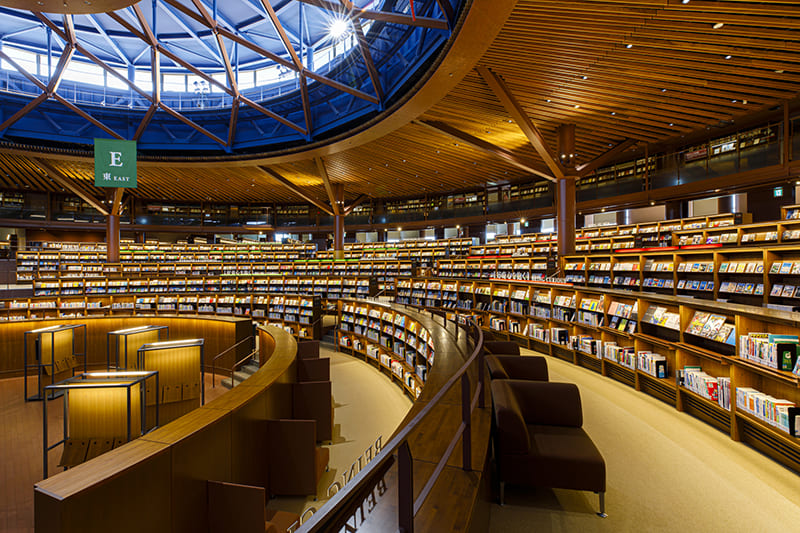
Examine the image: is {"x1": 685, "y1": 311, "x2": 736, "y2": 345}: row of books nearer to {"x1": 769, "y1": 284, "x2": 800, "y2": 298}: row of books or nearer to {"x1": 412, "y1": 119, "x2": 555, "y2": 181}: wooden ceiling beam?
{"x1": 769, "y1": 284, "x2": 800, "y2": 298}: row of books

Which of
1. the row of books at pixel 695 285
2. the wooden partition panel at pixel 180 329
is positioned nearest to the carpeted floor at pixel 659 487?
the row of books at pixel 695 285

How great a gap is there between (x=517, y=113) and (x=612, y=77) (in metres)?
2.03

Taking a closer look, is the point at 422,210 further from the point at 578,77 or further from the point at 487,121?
the point at 578,77

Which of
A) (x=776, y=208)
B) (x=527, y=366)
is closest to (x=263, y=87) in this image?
(x=527, y=366)

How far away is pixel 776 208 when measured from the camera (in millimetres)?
12555

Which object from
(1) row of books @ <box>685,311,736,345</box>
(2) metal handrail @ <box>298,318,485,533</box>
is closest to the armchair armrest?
(2) metal handrail @ <box>298,318,485,533</box>

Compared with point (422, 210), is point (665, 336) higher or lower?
lower

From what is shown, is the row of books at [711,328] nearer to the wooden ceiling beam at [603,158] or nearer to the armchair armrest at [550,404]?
the armchair armrest at [550,404]

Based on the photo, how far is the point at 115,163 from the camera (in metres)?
10.1

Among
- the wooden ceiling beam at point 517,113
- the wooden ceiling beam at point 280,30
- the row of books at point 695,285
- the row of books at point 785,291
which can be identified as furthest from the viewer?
the wooden ceiling beam at point 280,30

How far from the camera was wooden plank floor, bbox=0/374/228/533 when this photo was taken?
346 cm

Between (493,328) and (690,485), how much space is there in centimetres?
551

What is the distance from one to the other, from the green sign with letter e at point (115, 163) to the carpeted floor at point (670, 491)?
11727mm

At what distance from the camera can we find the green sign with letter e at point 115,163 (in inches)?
388
